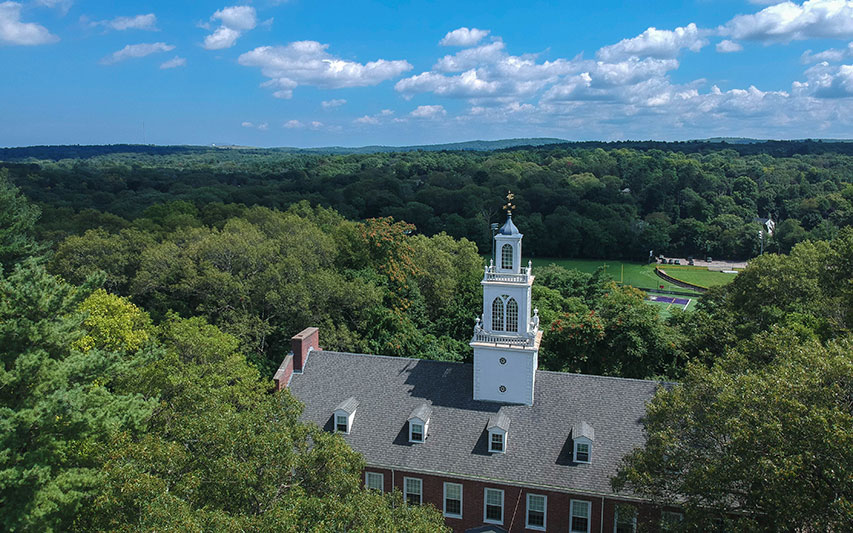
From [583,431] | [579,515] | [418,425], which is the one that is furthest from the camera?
[418,425]

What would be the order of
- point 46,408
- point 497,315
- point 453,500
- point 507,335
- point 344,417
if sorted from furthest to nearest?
point 497,315 → point 344,417 → point 507,335 → point 453,500 → point 46,408

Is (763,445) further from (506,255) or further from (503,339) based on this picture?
(506,255)

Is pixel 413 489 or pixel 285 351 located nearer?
pixel 413 489

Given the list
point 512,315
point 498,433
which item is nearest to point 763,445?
point 498,433

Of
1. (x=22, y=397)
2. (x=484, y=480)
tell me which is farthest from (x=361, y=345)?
(x=22, y=397)

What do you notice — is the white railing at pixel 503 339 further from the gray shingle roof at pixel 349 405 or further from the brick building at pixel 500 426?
the gray shingle roof at pixel 349 405

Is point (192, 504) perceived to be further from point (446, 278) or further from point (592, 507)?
→ point (446, 278)

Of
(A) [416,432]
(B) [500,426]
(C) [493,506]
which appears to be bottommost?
(C) [493,506]

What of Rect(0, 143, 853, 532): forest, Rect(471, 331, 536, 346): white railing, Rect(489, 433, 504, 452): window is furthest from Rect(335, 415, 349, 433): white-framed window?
Rect(471, 331, 536, 346): white railing
